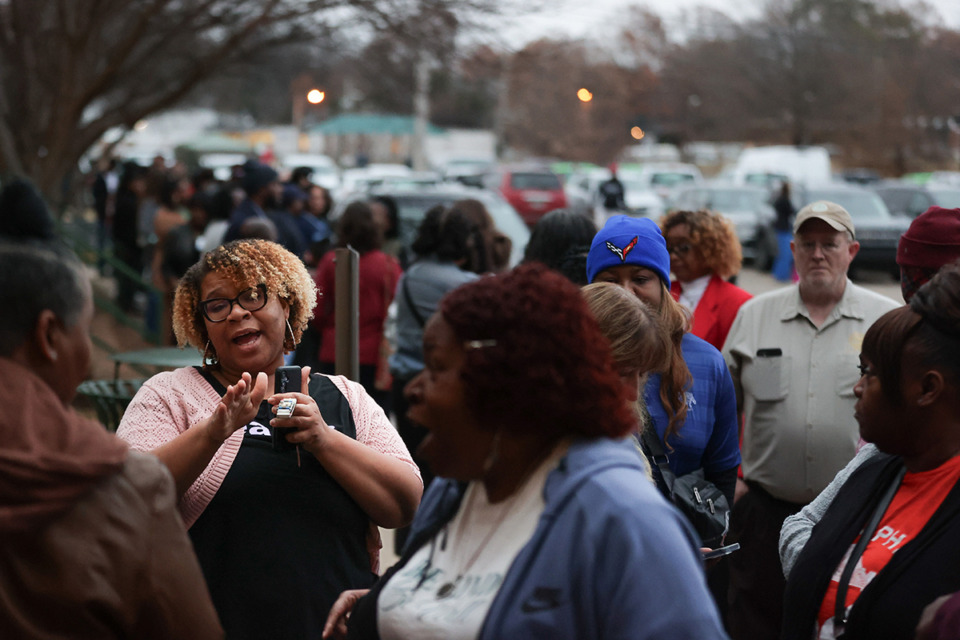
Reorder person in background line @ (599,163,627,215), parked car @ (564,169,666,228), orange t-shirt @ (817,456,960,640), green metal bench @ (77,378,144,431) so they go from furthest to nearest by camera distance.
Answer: parked car @ (564,169,666,228)
person in background line @ (599,163,627,215)
green metal bench @ (77,378,144,431)
orange t-shirt @ (817,456,960,640)

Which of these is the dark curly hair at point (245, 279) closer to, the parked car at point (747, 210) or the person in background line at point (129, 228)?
the person in background line at point (129, 228)

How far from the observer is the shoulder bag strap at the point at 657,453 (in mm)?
3324

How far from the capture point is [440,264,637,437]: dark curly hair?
2068 mm

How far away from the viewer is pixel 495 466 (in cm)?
219

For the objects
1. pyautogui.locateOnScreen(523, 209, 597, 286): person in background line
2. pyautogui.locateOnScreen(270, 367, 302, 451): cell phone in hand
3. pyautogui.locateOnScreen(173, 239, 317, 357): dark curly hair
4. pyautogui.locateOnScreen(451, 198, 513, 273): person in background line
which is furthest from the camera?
pyautogui.locateOnScreen(451, 198, 513, 273): person in background line

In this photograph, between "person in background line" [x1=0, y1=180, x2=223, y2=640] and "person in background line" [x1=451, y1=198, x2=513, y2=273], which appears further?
"person in background line" [x1=451, y1=198, x2=513, y2=273]

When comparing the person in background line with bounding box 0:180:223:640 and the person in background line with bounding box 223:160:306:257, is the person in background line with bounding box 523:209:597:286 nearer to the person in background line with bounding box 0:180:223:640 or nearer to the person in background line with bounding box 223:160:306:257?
the person in background line with bounding box 223:160:306:257

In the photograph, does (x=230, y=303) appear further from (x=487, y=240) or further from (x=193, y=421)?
(x=487, y=240)

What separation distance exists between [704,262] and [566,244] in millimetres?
736

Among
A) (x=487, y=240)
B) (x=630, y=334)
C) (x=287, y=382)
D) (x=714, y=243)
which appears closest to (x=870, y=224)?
(x=487, y=240)

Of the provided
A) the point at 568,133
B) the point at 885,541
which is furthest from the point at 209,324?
the point at 568,133

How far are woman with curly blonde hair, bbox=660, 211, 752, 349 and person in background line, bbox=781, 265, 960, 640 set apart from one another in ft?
8.66

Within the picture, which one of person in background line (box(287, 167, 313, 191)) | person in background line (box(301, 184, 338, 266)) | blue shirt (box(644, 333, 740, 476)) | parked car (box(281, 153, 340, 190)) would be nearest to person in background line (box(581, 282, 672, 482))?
blue shirt (box(644, 333, 740, 476))

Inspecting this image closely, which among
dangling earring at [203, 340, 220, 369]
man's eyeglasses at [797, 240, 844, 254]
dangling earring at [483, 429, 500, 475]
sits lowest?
dangling earring at [483, 429, 500, 475]
